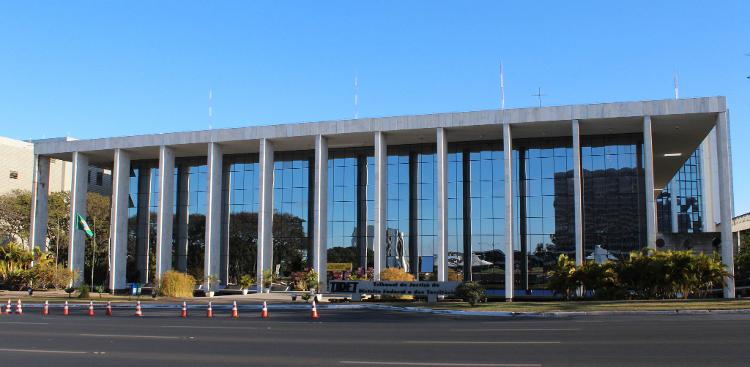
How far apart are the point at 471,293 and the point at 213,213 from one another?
2555 centimetres

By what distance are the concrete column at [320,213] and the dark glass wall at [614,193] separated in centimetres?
1773

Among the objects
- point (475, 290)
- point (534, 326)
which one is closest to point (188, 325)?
point (534, 326)

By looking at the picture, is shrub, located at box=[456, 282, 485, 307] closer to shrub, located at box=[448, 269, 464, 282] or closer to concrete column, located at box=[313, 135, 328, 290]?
concrete column, located at box=[313, 135, 328, 290]

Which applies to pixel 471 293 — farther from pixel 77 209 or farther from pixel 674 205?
pixel 674 205

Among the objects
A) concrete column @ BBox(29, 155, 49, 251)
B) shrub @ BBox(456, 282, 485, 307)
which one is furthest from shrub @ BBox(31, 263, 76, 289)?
shrub @ BBox(456, 282, 485, 307)

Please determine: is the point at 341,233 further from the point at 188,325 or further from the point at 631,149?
the point at 188,325

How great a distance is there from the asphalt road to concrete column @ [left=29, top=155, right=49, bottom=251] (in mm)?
36242

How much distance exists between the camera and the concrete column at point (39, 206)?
54.0m

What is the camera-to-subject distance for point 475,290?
30391 mm

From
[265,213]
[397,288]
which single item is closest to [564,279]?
[397,288]

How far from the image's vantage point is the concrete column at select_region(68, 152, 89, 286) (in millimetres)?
52938

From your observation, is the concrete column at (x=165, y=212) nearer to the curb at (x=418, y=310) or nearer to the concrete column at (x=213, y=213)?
the concrete column at (x=213, y=213)

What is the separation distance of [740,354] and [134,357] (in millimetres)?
10911

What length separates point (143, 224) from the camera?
57.3 meters
